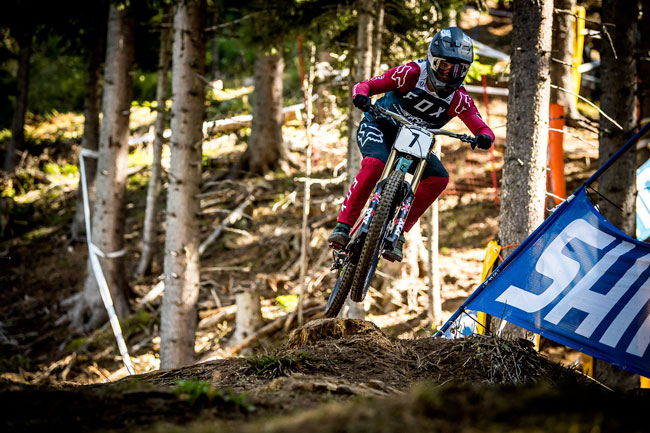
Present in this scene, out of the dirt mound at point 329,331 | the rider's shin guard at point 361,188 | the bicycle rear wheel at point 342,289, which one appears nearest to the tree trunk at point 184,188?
the rider's shin guard at point 361,188

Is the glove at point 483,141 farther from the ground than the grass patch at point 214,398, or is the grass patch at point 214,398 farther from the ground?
the glove at point 483,141

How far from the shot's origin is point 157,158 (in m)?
12.9

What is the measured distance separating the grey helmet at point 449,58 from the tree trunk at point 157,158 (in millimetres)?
7970

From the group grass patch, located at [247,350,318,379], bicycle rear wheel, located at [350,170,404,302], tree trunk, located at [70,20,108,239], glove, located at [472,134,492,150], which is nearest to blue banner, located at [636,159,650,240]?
glove, located at [472,134,492,150]

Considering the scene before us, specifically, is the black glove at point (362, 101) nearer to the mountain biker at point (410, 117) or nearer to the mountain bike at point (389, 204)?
the mountain biker at point (410, 117)

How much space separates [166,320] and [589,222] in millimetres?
6343

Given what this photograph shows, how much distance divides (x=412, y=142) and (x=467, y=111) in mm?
764

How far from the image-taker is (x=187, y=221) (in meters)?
8.55

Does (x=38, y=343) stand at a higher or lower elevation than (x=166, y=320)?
lower

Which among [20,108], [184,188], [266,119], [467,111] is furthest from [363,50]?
[20,108]

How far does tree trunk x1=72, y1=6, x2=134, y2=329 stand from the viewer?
36.1 ft

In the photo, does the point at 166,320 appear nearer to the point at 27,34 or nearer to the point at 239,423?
the point at 239,423

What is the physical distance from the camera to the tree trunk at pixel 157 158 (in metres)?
12.3

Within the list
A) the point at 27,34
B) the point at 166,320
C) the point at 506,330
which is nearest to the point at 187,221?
the point at 166,320
